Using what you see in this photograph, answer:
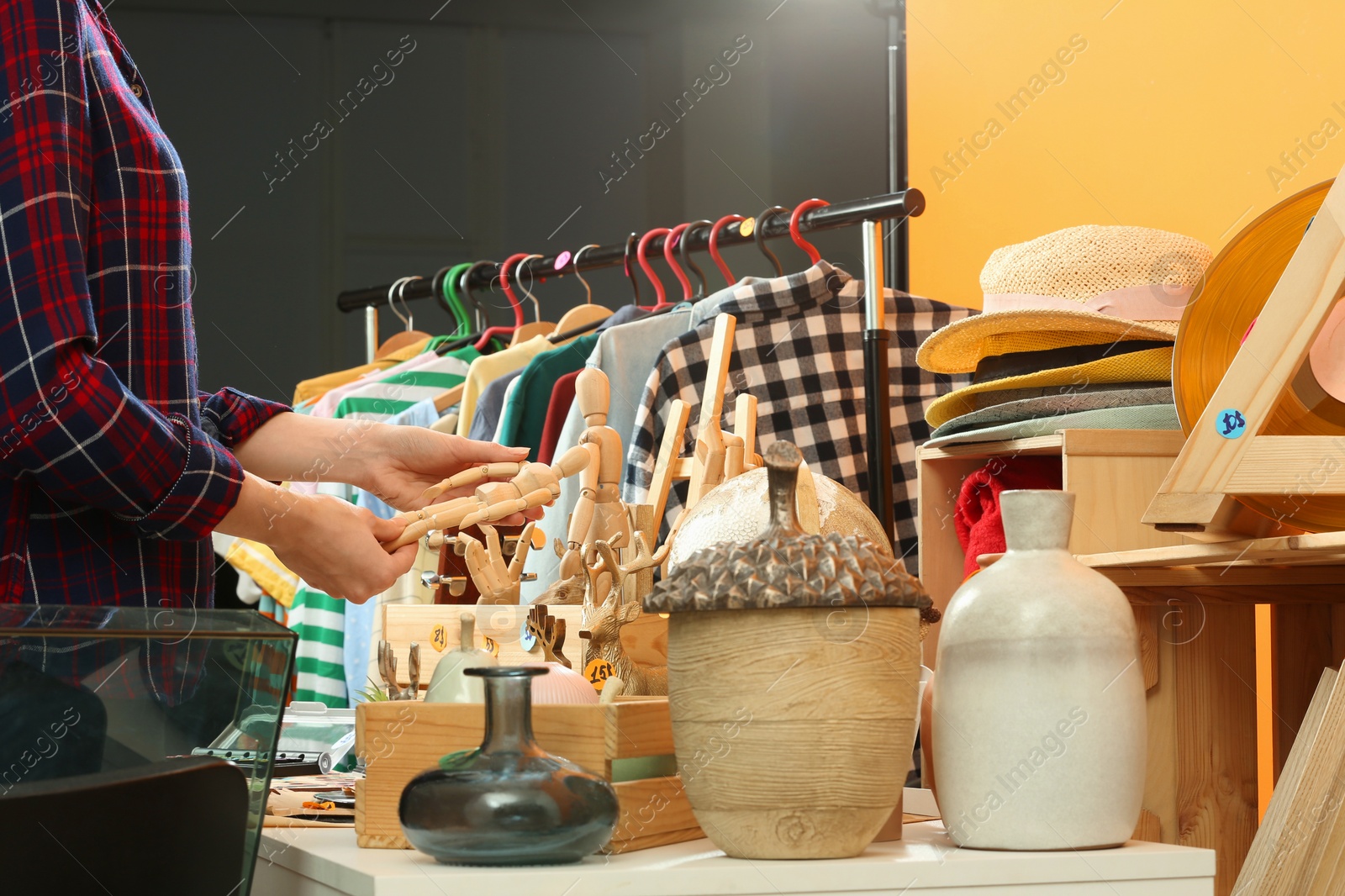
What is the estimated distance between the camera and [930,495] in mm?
1763

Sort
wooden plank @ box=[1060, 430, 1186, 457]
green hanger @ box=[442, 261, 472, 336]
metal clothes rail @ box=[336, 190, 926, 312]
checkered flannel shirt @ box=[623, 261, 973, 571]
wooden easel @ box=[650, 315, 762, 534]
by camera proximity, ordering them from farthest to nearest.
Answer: green hanger @ box=[442, 261, 472, 336], checkered flannel shirt @ box=[623, 261, 973, 571], metal clothes rail @ box=[336, 190, 926, 312], wooden plank @ box=[1060, 430, 1186, 457], wooden easel @ box=[650, 315, 762, 534]

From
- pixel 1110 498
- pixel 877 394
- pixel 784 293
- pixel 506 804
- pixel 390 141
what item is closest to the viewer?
pixel 506 804

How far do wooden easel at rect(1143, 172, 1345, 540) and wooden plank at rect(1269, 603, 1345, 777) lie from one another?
23.6 inches

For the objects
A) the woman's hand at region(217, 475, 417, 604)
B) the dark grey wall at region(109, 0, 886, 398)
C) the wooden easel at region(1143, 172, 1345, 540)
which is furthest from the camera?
the dark grey wall at region(109, 0, 886, 398)

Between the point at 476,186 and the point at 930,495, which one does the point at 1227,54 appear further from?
the point at 476,186

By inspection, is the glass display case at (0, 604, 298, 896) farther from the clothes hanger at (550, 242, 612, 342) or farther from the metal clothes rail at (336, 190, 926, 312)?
the clothes hanger at (550, 242, 612, 342)

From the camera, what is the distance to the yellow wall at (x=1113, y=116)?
2.20m

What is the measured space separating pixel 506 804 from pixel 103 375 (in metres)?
0.47

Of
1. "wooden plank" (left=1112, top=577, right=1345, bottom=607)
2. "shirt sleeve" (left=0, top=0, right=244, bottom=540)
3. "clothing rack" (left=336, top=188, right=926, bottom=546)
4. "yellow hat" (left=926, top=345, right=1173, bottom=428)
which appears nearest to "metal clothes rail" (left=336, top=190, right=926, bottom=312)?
"clothing rack" (left=336, top=188, right=926, bottom=546)

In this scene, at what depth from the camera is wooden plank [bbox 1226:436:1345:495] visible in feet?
3.04

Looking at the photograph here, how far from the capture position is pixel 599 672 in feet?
3.06

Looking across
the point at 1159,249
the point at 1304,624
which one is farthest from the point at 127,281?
the point at 1304,624

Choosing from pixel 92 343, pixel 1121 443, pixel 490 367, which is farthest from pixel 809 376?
pixel 92 343

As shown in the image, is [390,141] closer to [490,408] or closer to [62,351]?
[490,408]
